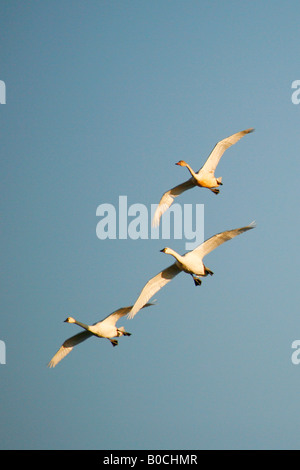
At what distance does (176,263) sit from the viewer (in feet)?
126

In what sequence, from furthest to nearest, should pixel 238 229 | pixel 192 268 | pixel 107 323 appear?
pixel 107 323, pixel 192 268, pixel 238 229

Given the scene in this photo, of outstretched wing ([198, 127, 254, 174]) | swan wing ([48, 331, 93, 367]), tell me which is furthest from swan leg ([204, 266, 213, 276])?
swan wing ([48, 331, 93, 367])

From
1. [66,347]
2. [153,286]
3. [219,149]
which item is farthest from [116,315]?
[219,149]

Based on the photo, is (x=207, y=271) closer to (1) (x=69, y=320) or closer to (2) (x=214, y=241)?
(2) (x=214, y=241)

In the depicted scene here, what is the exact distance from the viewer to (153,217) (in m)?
40.2

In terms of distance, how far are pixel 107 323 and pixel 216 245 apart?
5.84 meters

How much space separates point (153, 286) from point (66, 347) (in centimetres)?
597

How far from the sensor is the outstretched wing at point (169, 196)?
133 ft

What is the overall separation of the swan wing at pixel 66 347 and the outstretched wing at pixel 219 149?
834cm

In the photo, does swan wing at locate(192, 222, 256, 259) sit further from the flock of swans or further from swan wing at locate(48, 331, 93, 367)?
swan wing at locate(48, 331, 93, 367)

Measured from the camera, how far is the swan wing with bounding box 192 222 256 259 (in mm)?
35812
